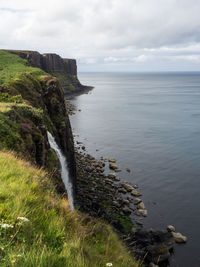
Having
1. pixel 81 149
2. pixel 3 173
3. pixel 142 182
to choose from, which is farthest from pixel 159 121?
pixel 3 173

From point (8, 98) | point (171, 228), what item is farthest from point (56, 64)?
point (171, 228)

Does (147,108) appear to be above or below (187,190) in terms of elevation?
above

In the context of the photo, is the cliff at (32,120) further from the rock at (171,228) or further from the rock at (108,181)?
the rock at (171,228)

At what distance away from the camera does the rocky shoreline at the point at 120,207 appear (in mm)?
21984

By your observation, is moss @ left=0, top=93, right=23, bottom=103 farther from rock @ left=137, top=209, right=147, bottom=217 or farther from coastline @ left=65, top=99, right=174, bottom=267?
rock @ left=137, top=209, right=147, bottom=217

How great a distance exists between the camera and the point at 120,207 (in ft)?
99.2

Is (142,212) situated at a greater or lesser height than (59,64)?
lesser

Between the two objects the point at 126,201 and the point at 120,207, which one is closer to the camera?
the point at 120,207

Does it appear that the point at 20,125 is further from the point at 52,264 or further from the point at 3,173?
the point at 52,264

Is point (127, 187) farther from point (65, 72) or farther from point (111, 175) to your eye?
point (65, 72)

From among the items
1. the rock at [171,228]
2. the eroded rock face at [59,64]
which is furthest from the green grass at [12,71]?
the eroded rock face at [59,64]

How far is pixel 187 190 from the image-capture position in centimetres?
3447

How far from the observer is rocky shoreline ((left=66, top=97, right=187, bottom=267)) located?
21984 mm

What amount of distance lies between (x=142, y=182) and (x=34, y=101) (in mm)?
21412
